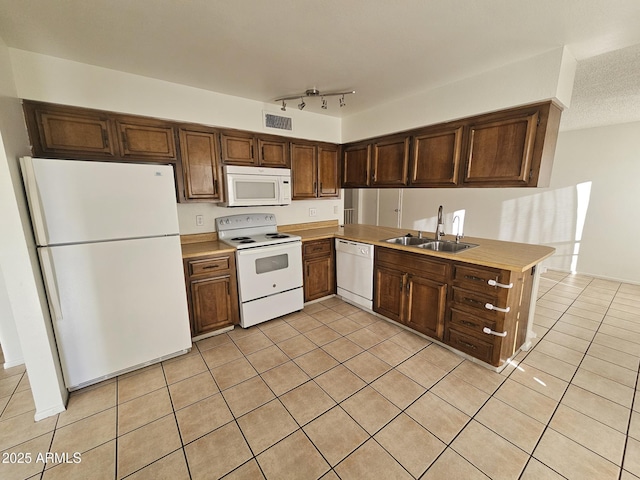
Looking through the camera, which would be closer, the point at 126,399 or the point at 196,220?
the point at 126,399

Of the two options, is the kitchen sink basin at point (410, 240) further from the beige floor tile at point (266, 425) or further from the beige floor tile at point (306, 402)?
the beige floor tile at point (266, 425)

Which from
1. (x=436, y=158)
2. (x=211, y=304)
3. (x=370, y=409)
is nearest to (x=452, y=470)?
(x=370, y=409)

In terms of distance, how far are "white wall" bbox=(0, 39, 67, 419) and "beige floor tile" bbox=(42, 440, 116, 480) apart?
54 cm

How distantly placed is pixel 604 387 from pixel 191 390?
3109 mm

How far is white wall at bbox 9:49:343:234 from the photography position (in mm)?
2059

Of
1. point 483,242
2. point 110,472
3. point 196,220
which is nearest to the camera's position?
point 110,472

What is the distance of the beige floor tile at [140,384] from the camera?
196cm

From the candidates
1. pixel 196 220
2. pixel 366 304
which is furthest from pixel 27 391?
pixel 366 304

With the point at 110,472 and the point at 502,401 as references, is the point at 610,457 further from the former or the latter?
the point at 110,472

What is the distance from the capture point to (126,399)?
1.91 m

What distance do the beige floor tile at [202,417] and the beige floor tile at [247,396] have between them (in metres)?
0.05

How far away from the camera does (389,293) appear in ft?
9.42

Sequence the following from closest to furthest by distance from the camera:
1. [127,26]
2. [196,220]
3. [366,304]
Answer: [127,26] < [196,220] < [366,304]

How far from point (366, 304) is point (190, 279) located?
6.38 feet
